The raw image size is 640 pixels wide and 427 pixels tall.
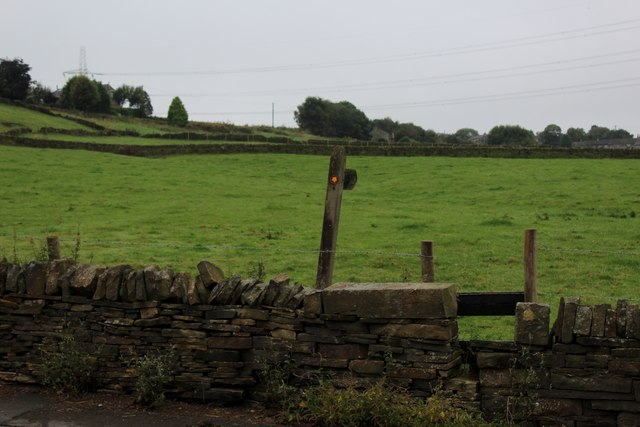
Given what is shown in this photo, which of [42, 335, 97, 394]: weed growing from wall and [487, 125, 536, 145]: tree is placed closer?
[42, 335, 97, 394]: weed growing from wall

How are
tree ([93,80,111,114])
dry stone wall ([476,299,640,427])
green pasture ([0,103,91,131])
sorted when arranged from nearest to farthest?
dry stone wall ([476,299,640,427]), green pasture ([0,103,91,131]), tree ([93,80,111,114])

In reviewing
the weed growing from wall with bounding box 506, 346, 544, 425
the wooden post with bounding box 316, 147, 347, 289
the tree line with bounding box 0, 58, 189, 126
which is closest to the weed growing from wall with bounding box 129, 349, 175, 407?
the wooden post with bounding box 316, 147, 347, 289

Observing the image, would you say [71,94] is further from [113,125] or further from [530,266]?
[530,266]

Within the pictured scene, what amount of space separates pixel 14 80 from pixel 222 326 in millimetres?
81199

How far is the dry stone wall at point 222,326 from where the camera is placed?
21.5 feet

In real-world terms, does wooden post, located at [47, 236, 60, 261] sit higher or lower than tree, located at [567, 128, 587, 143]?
lower

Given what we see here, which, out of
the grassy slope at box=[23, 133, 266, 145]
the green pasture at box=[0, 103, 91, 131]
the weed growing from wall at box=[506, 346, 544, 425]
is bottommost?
the weed growing from wall at box=[506, 346, 544, 425]

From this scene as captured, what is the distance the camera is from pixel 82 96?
257 ft

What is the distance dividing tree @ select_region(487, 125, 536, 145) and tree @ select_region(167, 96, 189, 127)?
120ft

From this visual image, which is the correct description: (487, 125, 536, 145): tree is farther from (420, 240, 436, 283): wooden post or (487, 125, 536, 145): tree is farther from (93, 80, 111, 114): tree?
(420, 240, 436, 283): wooden post

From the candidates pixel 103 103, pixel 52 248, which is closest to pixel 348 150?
pixel 52 248

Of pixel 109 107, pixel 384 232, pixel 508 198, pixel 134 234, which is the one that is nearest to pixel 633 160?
pixel 508 198

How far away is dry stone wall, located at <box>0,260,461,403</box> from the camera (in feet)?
21.5

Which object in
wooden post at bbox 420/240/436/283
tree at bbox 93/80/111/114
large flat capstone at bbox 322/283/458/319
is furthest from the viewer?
tree at bbox 93/80/111/114
